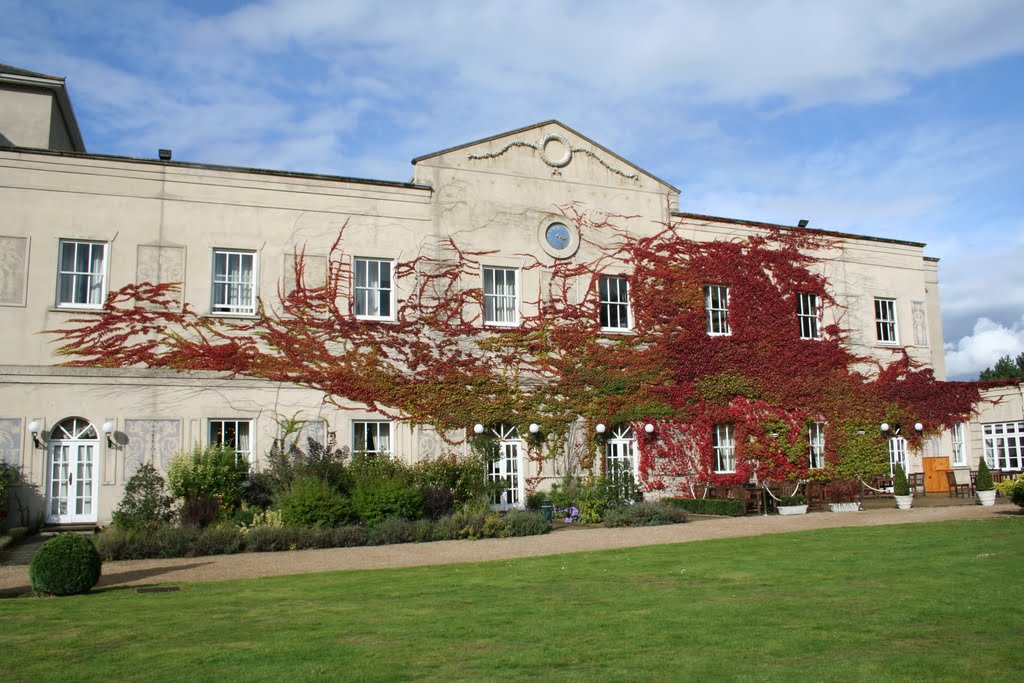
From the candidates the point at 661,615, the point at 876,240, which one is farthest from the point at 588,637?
the point at 876,240

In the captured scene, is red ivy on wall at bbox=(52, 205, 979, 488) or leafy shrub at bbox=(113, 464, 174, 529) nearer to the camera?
leafy shrub at bbox=(113, 464, 174, 529)

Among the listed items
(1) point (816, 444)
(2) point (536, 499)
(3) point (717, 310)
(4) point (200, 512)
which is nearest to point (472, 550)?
(4) point (200, 512)

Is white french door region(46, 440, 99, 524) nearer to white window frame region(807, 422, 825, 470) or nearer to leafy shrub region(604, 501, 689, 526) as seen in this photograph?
leafy shrub region(604, 501, 689, 526)

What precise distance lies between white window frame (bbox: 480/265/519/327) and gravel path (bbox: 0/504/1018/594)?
6222 millimetres

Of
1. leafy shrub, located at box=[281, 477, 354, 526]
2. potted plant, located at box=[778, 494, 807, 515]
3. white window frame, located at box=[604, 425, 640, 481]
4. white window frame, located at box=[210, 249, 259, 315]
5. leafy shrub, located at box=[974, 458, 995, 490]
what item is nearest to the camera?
leafy shrub, located at box=[281, 477, 354, 526]

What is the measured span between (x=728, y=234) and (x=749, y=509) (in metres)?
8.88

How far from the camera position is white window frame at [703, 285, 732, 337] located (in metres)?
26.2

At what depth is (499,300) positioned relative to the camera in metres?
23.6

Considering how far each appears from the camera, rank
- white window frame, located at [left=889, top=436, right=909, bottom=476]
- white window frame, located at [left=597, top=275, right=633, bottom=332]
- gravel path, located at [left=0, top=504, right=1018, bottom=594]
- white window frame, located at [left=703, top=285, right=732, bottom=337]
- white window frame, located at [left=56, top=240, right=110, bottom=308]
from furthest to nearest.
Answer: white window frame, located at [left=889, top=436, right=909, bottom=476], white window frame, located at [left=703, top=285, right=732, bottom=337], white window frame, located at [left=597, top=275, right=633, bottom=332], white window frame, located at [left=56, top=240, right=110, bottom=308], gravel path, located at [left=0, top=504, right=1018, bottom=594]

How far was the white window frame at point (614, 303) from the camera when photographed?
24.7 metres

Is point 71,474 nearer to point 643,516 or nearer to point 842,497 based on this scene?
point 643,516

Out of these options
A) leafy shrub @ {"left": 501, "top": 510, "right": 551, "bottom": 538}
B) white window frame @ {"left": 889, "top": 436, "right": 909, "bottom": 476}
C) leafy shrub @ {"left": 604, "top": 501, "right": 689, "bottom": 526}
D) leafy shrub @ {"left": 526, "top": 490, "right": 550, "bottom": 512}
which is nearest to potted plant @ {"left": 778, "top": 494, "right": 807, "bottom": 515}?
leafy shrub @ {"left": 604, "top": 501, "right": 689, "bottom": 526}

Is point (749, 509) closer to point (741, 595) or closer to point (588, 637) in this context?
point (741, 595)

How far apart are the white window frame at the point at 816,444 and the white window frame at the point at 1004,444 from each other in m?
6.73
